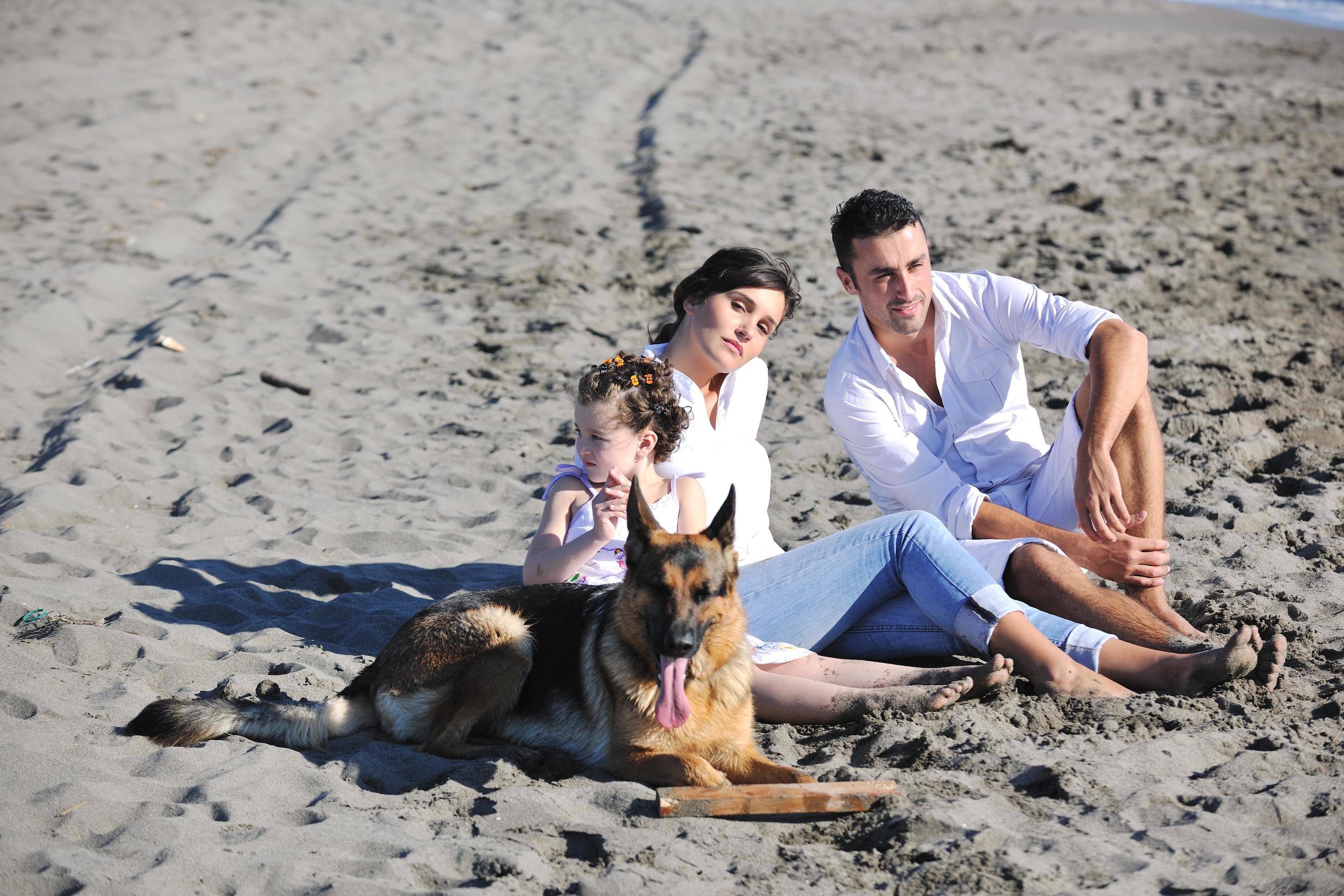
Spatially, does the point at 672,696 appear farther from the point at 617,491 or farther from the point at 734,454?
the point at 734,454

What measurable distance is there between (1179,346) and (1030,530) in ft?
14.4

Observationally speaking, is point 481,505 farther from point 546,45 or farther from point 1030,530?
point 546,45

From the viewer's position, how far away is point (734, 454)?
4.71 m

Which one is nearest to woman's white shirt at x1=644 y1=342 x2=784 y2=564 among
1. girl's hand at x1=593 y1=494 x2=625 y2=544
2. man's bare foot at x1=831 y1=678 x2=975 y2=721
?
girl's hand at x1=593 y1=494 x2=625 y2=544

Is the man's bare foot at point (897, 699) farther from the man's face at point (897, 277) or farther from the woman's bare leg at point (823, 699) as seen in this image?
the man's face at point (897, 277)

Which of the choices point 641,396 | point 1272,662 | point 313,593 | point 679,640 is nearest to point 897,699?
point 679,640

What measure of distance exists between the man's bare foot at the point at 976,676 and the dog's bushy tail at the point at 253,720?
6.81 feet

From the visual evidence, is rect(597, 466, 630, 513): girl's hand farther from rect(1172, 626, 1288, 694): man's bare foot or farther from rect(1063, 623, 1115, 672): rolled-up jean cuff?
rect(1172, 626, 1288, 694): man's bare foot

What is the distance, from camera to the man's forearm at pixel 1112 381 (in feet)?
13.9

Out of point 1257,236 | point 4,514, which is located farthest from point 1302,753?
point 1257,236

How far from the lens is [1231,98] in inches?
576

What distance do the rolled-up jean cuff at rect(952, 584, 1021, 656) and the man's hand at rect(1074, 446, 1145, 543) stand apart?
509mm

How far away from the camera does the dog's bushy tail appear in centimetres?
359

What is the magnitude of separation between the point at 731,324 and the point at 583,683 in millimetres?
1751
